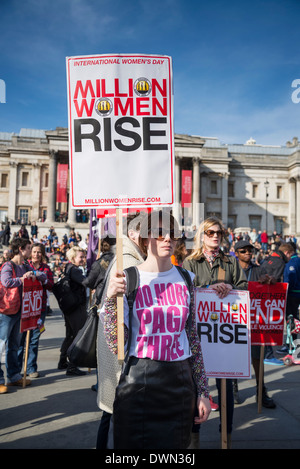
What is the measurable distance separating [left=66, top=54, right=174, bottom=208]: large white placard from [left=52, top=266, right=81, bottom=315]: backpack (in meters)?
3.66

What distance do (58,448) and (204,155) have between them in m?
48.4

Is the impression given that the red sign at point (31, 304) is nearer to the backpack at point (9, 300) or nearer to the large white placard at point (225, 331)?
the backpack at point (9, 300)

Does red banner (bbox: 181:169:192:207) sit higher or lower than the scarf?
higher

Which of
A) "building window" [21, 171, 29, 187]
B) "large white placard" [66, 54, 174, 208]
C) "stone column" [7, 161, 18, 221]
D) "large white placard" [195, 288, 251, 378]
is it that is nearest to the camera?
"large white placard" [66, 54, 174, 208]

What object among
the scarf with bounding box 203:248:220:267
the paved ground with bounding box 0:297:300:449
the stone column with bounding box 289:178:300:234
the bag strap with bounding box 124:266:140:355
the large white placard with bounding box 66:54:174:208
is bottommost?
the paved ground with bounding box 0:297:300:449

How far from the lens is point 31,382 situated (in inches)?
211

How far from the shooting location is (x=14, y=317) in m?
5.28

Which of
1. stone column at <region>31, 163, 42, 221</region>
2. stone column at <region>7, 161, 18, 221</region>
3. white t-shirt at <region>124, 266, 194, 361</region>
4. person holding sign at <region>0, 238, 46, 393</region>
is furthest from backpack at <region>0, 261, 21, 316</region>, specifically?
stone column at <region>7, 161, 18, 221</region>

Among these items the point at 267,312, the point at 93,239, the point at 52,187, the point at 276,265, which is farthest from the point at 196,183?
the point at 267,312

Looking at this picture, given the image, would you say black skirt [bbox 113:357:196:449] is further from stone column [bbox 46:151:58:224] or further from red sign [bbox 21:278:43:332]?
stone column [bbox 46:151:58:224]

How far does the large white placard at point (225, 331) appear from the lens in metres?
3.35

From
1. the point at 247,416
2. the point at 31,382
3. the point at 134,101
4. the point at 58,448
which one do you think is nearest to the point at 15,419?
the point at 58,448

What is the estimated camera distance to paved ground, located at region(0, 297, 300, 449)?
3.47 metres

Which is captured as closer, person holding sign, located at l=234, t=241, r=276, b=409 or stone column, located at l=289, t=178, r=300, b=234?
person holding sign, located at l=234, t=241, r=276, b=409
